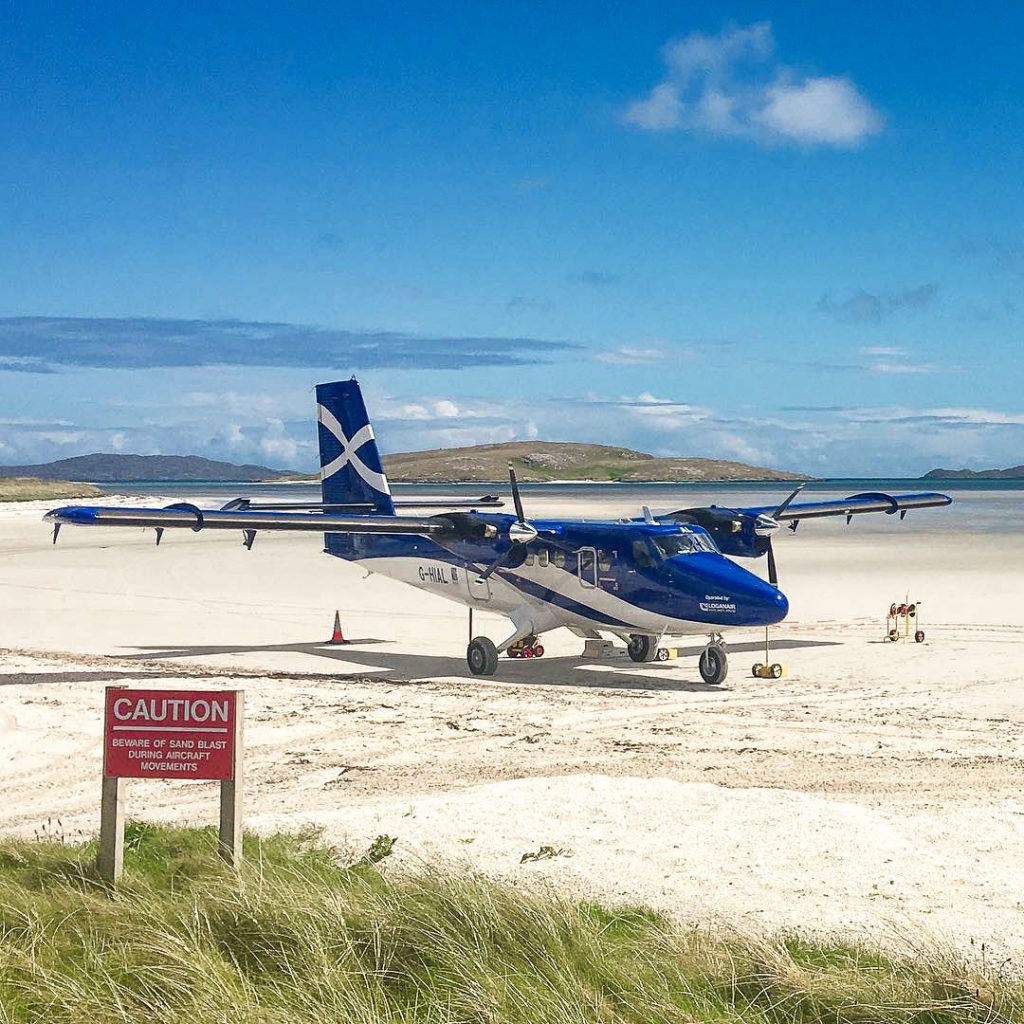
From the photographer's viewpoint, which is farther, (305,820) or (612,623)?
(612,623)

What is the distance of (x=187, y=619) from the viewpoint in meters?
29.2

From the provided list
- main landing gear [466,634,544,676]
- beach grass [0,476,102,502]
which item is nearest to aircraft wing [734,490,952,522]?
main landing gear [466,634,544,676]

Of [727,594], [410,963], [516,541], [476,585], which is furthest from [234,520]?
[410,963]

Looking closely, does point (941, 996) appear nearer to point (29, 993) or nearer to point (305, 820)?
point (29, 993)

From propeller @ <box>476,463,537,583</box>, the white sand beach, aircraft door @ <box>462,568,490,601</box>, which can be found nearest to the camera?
the white sand beach

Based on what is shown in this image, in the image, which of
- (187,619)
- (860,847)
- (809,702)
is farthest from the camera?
(187,619)

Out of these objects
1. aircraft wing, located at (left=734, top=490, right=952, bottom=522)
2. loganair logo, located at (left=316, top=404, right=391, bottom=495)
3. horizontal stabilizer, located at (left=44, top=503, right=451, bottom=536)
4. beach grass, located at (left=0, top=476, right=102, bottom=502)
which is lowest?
beach grass, located at (left=0, top=476, right=102, bottom=502)

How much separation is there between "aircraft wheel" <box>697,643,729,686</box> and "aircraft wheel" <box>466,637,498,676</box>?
12.0 ft

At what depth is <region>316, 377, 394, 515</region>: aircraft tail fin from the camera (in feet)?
87.0

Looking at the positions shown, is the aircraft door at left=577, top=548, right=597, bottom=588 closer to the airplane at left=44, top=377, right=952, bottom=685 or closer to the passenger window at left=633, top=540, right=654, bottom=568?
the airplane at left=44, top=377, right=952, bottom=685

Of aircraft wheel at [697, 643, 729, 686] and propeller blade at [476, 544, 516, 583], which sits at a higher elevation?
propeller blade at [476, 544, 516, 583]

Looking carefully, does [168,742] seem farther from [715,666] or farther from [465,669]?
[465,669]

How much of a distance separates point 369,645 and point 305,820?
1413 cm

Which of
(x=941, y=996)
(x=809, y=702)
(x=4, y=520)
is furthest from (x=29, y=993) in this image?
(x=4, y=520)
